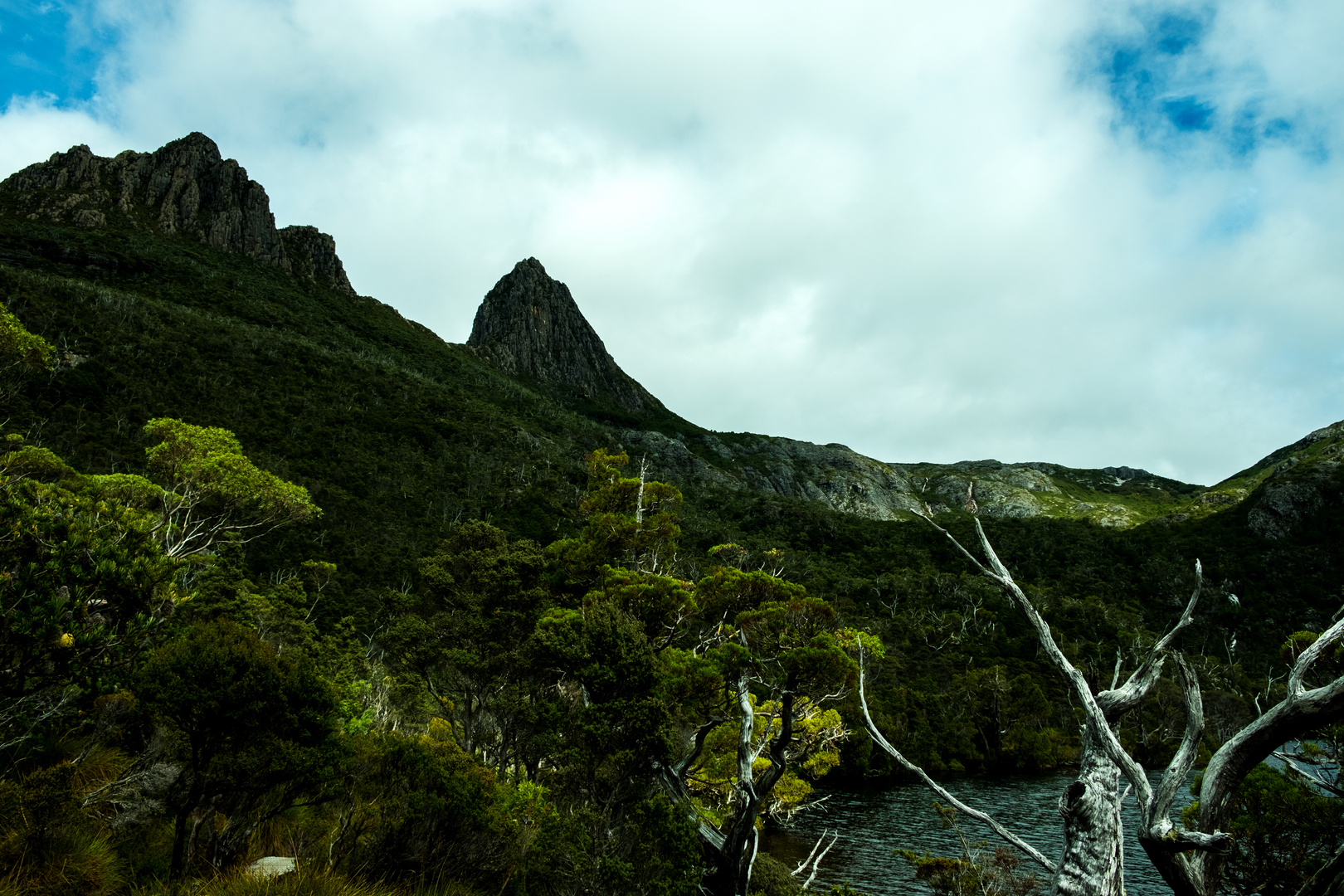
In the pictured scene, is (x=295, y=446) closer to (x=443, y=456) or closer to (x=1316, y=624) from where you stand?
(x=443, y=456)

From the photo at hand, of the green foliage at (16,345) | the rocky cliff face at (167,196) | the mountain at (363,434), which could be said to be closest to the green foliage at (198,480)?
the green foliage at (16,345)

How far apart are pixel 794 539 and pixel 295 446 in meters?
81.2

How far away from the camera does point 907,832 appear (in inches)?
1443

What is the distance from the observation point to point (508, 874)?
1302 centimetres

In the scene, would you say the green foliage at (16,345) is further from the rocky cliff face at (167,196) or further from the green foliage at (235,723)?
the rocky cliff face at (167,196)

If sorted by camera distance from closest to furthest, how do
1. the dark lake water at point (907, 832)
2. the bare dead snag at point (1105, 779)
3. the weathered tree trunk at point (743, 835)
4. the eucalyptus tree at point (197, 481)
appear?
the bare dead snag at point (1105, 779), the weathered tree trunk at point (743, 835), the eucalyptus tree at point (197, 481), the dark lake water at point (907, 832)

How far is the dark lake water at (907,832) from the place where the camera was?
92.7ft

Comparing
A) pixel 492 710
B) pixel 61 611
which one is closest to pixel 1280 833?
pixel 492 710

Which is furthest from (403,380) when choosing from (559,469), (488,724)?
(488,724)

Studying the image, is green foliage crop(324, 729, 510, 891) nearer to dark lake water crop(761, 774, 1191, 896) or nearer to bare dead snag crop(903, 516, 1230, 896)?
bare dead snag crop(903, 516, 1230, 896)

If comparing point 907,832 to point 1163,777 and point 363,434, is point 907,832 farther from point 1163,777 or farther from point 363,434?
point 363,434

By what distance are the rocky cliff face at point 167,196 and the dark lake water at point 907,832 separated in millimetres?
194819

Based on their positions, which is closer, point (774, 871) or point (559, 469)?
point (774, 871)

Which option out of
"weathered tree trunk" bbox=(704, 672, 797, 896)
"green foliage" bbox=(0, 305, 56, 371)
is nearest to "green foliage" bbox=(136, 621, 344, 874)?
"weathered tree trunk" bbox=(704, 672, 797, 896)
